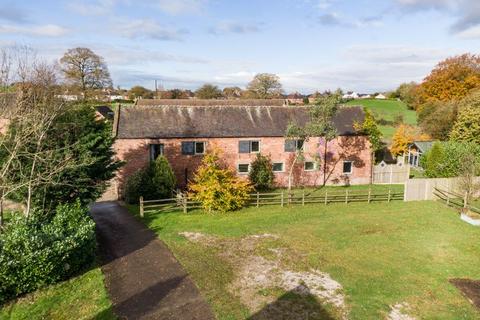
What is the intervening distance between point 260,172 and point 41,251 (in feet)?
58.9

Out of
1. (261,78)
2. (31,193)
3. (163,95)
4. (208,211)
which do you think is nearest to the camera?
(31,193)

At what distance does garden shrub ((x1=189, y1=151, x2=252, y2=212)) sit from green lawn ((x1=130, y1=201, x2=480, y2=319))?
0.77m

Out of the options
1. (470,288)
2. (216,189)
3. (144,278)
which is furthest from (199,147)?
(470,288)

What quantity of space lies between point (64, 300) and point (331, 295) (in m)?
8.59

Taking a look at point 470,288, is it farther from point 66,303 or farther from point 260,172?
point 260,172

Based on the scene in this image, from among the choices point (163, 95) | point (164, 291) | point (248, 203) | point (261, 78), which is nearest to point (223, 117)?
point (248, 203)

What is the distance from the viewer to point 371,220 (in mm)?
19078

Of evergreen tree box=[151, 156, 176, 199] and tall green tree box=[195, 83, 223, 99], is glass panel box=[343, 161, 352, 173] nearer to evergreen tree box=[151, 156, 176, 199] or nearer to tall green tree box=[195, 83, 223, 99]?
evergreen tree box=[151, 156, 176, 199]

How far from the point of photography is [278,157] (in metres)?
28.5

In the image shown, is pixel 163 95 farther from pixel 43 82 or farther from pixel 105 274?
pixel 105 274

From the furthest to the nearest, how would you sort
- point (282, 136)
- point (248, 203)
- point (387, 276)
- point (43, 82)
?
point (282, 136) < point (248, 203) < point (43, 82) < point (387, 276)

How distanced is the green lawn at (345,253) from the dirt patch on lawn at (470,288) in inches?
9.8

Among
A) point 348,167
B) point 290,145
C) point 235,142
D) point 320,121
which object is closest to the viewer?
point 320,121

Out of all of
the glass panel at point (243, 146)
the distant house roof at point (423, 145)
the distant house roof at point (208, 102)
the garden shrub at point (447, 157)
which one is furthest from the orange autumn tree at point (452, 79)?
the glass panel at point (243, 146)
